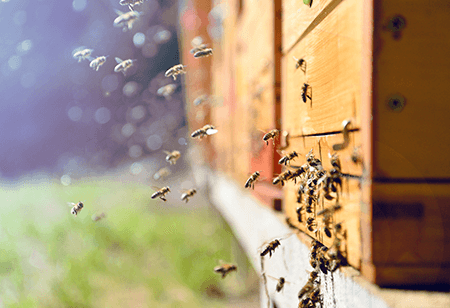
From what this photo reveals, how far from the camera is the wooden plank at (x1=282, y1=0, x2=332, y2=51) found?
4.84ft

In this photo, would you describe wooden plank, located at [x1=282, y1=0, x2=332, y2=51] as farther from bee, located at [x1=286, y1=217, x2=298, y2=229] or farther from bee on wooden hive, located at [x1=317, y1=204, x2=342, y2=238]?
bee, located at [x1=286, y1=217, x2=298, y2=229]

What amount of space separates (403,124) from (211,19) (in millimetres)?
6394

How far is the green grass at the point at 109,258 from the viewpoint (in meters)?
3.81

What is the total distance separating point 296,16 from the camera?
1.81m

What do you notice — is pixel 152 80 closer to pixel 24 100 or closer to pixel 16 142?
pixel 24 100

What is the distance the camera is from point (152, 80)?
51.1 feet

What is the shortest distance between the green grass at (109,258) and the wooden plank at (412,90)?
365 centimetres

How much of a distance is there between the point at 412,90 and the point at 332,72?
0.37m

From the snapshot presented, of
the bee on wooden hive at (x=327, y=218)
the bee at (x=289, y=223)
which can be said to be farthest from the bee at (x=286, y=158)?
the bee at (x=289, y=223)

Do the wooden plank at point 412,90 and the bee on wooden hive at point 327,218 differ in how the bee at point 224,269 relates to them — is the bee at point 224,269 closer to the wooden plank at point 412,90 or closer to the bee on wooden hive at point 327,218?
the bee on wooden hive at point 327,218

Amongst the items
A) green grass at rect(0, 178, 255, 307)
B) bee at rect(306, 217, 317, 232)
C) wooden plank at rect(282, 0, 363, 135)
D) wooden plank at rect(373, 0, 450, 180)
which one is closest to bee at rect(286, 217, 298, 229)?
bee at rect(306, 217, 317, 232)

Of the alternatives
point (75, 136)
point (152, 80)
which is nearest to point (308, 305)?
point (152, 80)

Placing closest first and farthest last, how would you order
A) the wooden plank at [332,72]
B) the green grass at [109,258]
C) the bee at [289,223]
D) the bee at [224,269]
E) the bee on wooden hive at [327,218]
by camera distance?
the wooden plank at [332,72]
the bee on wooden hive at [327,218]
the bee at [289,223]
the bee at [224,269]
the green grass at [109,258]

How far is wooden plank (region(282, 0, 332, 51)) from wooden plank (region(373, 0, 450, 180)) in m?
0.39
